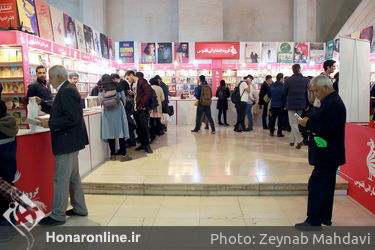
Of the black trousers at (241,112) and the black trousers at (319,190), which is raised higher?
the black trousers at (241,112)

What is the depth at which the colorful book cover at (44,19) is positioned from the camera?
7172 mm

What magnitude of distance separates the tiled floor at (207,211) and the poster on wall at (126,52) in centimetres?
1069

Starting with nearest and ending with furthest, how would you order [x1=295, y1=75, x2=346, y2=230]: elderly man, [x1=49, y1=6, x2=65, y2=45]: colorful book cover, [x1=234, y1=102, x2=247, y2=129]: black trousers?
[x1=295, y1=75, x2=346, y2=230]: elderly man < [x1=49, y1=6, x2=65, y2=45]: colorful book cover < [x1=234, y1=102, x2=247, y2=129]: black trousers

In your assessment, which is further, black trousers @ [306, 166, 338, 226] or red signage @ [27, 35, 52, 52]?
red signage @ [27, 35, 52, 52]

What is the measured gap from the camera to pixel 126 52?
1373 centimetres

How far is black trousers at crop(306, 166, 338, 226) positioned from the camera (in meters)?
2.75

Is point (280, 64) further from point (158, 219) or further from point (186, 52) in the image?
point (158, 219)

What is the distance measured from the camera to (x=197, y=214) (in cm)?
328

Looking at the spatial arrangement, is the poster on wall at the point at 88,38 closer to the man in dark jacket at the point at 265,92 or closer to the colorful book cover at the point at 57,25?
the colorful book cover at the point at 57,25

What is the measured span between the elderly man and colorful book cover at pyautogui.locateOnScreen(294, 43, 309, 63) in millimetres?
11961

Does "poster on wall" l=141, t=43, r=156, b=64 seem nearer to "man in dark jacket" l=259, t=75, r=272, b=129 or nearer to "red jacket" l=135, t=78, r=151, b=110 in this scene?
"man in dark jacket" l=259, t=75, r=272, b=129

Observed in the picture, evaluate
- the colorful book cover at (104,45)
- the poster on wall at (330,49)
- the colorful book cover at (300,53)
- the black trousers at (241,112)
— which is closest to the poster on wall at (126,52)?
the colorful book cover at (104,45)

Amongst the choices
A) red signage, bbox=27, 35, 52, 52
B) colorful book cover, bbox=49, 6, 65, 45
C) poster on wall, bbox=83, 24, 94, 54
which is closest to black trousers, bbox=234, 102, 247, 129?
red signage, bbox=27, 35, 52, 52

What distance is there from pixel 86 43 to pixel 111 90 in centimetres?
631
